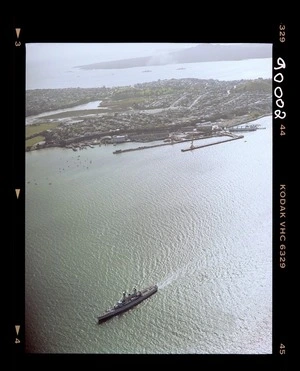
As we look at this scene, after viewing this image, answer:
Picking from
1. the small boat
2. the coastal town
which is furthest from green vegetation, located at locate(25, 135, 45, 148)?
the small boat

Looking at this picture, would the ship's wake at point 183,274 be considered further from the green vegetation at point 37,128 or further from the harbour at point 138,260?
the green vegetation at point 37,128

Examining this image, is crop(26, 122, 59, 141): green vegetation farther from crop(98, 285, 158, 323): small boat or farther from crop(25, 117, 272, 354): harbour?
crop(98, 285, 158, 323): small boat
